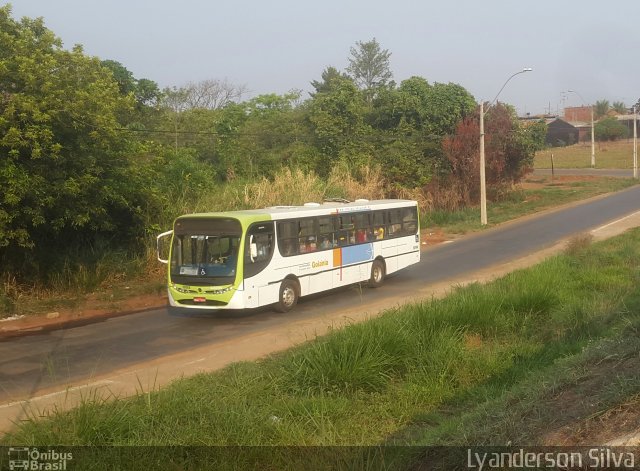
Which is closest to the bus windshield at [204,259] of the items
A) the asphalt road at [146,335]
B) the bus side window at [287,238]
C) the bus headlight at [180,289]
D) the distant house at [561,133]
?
the bus headlight at [180,289]

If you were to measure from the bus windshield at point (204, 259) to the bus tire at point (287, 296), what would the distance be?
5.17 feet

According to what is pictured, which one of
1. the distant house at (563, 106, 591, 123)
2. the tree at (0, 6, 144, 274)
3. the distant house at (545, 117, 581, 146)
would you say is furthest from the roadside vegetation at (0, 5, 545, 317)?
the distant house at (563, 106, 591, 123)

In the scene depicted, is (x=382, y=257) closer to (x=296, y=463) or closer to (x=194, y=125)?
(x=296, y=463)

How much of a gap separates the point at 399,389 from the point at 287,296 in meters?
7.83

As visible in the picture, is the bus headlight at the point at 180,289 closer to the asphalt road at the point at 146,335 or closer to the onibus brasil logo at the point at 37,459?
the asphalt road at the point at 146,335

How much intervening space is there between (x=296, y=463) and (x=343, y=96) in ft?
112

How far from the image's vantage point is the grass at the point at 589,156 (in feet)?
260

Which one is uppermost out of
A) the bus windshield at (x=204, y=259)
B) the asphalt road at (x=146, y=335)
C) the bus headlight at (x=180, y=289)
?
the bus windshield at (x=204, y=259)

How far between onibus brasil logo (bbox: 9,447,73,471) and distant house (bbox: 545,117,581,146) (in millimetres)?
111999

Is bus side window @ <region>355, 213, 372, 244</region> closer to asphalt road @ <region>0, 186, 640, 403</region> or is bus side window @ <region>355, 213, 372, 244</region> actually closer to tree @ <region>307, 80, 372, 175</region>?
asphalt road @ <region>0, 186, 640, 403</region>

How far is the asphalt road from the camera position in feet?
36.4

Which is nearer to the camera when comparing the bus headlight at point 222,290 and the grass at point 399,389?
the grass at point 399,389

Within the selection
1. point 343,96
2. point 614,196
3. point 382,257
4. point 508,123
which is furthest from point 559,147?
point 382,257

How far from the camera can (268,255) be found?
1591cm
